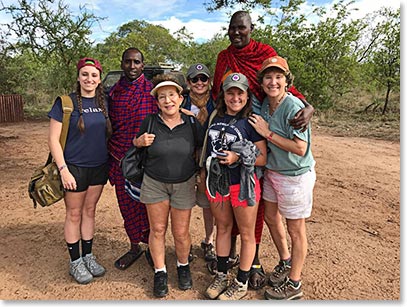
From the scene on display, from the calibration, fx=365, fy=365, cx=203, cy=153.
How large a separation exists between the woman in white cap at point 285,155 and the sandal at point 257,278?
20 centimetres

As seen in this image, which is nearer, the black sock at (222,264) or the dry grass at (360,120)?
the black sock at (222,264)

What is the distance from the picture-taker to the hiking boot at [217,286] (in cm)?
260

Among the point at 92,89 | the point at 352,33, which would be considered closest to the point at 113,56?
the point at 352,33

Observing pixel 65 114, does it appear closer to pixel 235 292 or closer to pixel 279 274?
pixel 235 292

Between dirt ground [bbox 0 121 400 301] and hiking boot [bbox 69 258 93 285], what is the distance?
0.18ft

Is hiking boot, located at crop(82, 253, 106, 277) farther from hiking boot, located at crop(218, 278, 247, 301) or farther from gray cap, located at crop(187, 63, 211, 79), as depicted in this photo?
gray cap, located at crop(187, 63, 211, 79)

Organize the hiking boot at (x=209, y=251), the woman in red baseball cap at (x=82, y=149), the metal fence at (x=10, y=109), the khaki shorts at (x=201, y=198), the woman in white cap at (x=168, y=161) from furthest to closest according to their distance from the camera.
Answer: the metal fence at (x=10, y=109), the hiking boot at (x=209, y=251), the khaki shorts at (x=201, y=198), the woman in red baseball cap at (x=82, y=149), the woman in white cap at (x=168, y=161)

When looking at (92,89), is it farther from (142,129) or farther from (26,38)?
(26,38)

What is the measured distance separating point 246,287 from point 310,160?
102 cm

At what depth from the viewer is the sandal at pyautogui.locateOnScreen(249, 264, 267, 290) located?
2.75 metres

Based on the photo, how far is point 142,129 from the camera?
253 centimetres

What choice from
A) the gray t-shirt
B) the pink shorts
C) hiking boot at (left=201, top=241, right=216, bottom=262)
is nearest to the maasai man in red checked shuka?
A: the gray t-shirt

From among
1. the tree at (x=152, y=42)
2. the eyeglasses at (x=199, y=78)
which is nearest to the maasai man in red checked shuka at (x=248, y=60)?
the eyeglasses at (x=199, y=78)

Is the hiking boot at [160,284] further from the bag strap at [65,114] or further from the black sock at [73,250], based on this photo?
the bag strap at [65,114]
